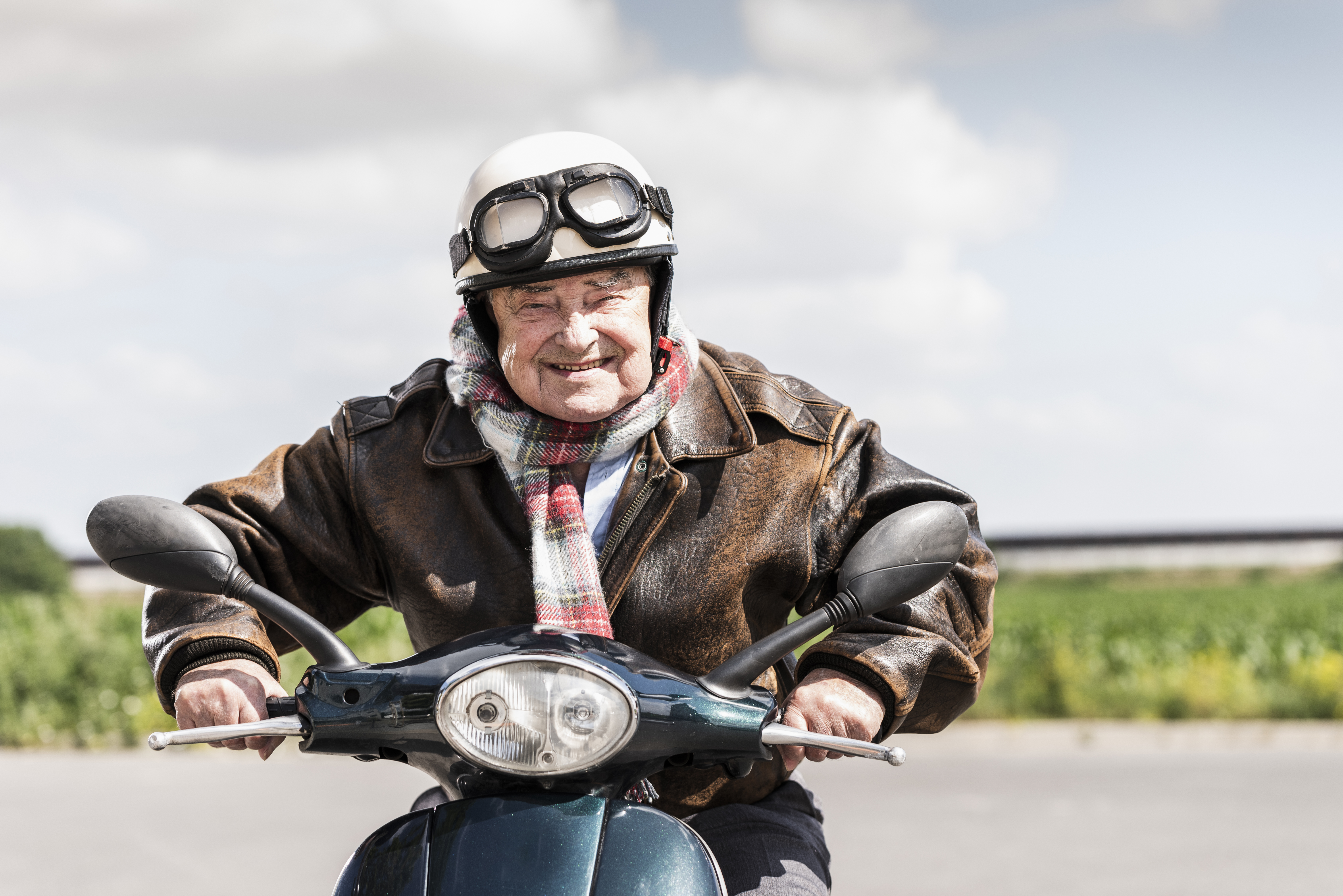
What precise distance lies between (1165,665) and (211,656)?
36.1ft

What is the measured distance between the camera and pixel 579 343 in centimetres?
211

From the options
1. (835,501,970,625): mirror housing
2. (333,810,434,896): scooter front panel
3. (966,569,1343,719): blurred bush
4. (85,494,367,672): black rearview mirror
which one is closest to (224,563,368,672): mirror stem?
(85,494,367,672): black rearview mirror

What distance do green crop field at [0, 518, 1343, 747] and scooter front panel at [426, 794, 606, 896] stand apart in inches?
323

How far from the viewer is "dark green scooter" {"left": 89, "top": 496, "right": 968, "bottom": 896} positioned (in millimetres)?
1485

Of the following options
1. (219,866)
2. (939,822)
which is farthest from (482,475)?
(939,822)

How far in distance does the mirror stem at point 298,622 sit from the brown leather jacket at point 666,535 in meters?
0.40

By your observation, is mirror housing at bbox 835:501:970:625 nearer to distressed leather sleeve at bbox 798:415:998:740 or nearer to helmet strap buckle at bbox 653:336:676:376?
distressed leather sleeve at bbox 798:415:998:740

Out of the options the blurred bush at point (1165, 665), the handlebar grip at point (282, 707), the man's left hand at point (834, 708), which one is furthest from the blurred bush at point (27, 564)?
the man's left hand at point (834, 708)

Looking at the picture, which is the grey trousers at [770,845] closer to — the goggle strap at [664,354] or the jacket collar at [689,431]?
the jacket collar at [689,431]

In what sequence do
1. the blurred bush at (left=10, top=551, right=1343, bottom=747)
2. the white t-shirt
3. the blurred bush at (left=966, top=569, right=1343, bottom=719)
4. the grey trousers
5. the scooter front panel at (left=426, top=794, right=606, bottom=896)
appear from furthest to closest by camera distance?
the blurred bush at (left=966, top=569, right=1343, bottom=719), the blurred bush at (left=10, top=551, right=1343, bottom=747), the white t-shirt, the grey trousers, the scooter front panel at (left=426, top=794, right=606, bottom=896)

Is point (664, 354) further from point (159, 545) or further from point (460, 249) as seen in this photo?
point (159, 545)

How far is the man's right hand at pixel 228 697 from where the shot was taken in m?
1.88

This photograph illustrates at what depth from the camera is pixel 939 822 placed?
7289mm

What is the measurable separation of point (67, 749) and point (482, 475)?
8726mm
